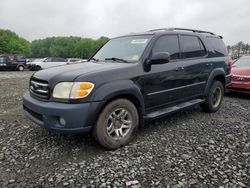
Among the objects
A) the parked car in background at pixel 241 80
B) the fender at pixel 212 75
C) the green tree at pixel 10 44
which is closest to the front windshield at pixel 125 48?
the fender at pixel 212 75

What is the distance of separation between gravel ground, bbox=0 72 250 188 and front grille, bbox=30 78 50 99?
0.82 meters

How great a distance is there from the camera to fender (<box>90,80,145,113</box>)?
328 cm

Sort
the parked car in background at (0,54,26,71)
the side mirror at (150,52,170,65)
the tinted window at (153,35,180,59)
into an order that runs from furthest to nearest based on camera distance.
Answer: the parked car in background at (0,54,26,71) → the tinted window at (153,35,180,59) → the side mirror at (150,52,170,65)

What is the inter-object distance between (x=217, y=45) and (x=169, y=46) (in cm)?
195

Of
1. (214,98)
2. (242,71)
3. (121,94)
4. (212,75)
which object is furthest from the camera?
(242,71)

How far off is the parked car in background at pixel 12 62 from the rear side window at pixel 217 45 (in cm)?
2048

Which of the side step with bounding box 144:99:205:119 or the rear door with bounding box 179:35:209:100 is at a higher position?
the rear door with bounding box 179:35:209:100

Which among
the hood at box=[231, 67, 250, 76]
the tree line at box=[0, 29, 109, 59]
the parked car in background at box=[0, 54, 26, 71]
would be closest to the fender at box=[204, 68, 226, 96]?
the hood at box=[231, 67, 250, 76]

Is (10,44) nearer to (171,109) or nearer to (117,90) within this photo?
(171,109)

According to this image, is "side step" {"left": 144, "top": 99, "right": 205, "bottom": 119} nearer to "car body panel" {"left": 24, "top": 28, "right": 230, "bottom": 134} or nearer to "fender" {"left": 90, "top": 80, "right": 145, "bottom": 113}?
"car body panel" {"left": 24, "top": 28, "right": 230, "bottom": 134}

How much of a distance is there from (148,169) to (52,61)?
23064 mm

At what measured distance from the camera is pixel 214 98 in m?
5.73

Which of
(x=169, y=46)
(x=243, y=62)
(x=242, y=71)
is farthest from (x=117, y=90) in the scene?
(x=243, y=62)

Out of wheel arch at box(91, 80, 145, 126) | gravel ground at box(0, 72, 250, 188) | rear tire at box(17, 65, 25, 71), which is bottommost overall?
gravel ground at box(0, 72, 250, 188)
